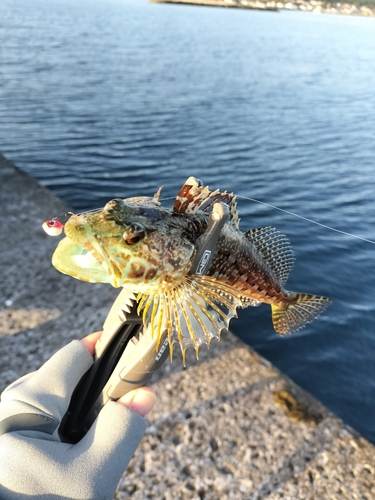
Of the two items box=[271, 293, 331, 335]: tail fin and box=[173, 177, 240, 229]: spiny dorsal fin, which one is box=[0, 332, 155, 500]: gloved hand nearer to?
box=[271, 293, 331, 335]: tail fin

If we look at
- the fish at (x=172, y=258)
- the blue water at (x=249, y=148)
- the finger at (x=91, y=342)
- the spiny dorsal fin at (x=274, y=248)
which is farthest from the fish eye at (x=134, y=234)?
the blue water at (x=249, y=148)

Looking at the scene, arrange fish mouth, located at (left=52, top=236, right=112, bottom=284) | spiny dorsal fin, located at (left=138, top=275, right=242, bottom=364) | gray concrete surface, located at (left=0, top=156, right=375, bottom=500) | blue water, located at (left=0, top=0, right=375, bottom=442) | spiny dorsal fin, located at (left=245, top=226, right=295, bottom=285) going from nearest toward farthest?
1. fish mouth, located at (left=52, top=236, right=112, bottom=284)
2. spiny dorsal fin, located at (left=138, top=275, right=242, bottom=364)
3. spiny dorsal fin, located at (left=245, top=226, right=295, bottom=285)
4. gray concrete surface, located at (left=0, top=156, right=375, bottom=500)
5. blue water, located at (left=0, top=0, right=375, bottom=442)

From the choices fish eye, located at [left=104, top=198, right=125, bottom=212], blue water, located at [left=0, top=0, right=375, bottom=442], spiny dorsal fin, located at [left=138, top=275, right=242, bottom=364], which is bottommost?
blue water, located at [left=0, top=0, right=375, bottom=442]

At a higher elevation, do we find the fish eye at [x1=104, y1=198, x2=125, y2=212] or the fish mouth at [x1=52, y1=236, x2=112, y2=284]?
the fish eye at [x1=104, y1=198, x2=125, y2=212]

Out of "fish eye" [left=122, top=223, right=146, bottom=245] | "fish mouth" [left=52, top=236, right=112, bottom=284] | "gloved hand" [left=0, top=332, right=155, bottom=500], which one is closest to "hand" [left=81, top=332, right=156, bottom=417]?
"gloved hand" [left=0, top=332, right=155, bottom=500]

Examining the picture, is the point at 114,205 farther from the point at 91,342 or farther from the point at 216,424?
the point at 216,424

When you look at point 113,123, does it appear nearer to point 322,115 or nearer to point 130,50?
point 322,115

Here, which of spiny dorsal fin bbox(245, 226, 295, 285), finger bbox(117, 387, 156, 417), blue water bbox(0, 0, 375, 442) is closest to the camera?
finger bbox(117, 387, 156, 417)

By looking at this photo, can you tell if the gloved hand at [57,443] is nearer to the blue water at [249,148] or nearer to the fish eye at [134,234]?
the fish eye at [134,234]
